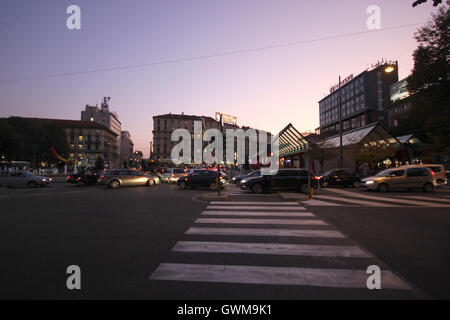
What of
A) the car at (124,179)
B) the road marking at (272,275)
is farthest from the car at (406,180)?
the car at (124,179)

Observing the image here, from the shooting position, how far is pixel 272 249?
4762 mm

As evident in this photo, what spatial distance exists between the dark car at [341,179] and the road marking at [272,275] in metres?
17.0

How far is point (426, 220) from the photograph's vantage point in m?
7.23

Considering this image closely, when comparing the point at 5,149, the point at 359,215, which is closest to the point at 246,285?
the point at 359,215

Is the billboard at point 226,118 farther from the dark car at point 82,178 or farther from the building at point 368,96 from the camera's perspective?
the building at point 368,96

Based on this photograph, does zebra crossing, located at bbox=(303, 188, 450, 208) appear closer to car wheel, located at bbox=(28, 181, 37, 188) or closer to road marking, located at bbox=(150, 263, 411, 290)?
road marking, located at bbox=(150, 263, 411, 290)

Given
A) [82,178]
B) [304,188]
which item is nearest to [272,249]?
[304,188]

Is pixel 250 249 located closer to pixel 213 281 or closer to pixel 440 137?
pixel 213 281

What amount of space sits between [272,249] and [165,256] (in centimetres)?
218

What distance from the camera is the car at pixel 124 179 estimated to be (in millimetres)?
18844

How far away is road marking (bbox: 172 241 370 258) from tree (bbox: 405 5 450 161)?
21.7 meters

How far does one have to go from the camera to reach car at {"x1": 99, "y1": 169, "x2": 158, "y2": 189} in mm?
18844

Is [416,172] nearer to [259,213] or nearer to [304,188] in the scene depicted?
[304,188]

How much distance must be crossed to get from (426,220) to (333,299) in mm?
6643
